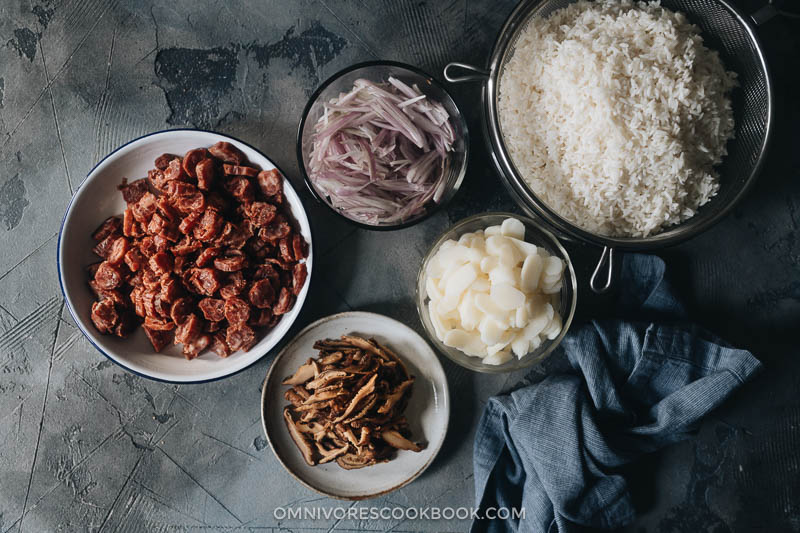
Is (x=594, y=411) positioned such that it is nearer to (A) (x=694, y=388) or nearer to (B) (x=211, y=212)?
(A) (x=694, y=388)

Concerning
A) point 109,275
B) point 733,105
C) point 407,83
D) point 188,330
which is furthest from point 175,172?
point 733,105

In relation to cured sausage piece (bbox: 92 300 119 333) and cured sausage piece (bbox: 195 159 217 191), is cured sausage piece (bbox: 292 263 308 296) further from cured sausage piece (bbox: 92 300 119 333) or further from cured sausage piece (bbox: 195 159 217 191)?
cured sausage piece (bbox: 92 300 119 333)

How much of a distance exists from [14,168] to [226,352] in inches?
40.9

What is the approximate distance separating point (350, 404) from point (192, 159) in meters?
0.93

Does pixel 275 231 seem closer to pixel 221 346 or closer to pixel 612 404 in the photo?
pixel 221 346

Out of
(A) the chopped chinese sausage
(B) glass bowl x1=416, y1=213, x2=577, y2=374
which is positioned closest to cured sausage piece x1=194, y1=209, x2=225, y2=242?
(A) the chopped chinese sausage

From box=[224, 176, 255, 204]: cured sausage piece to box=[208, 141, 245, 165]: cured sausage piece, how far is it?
6 centimetres

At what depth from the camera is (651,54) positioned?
1.51m

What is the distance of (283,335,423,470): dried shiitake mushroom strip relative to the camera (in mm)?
1781

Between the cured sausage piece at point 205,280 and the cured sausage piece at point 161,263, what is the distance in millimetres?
77

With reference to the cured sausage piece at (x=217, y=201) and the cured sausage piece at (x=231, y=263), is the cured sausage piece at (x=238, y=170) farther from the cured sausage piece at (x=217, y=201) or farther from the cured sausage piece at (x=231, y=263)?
the cured sausage piece at (x=231, y=263)

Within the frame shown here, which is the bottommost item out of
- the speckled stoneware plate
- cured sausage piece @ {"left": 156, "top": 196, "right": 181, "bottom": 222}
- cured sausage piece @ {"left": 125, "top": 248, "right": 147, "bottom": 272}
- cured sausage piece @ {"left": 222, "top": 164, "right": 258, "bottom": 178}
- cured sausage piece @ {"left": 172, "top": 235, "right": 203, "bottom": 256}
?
the speckled stoneware plate

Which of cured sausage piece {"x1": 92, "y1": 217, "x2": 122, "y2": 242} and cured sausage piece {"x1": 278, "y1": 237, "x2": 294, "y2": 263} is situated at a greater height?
cured sausage piece {"x1": 92, "y1": 217, "x2": 122, "y2": 242}

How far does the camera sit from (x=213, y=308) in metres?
1.77
